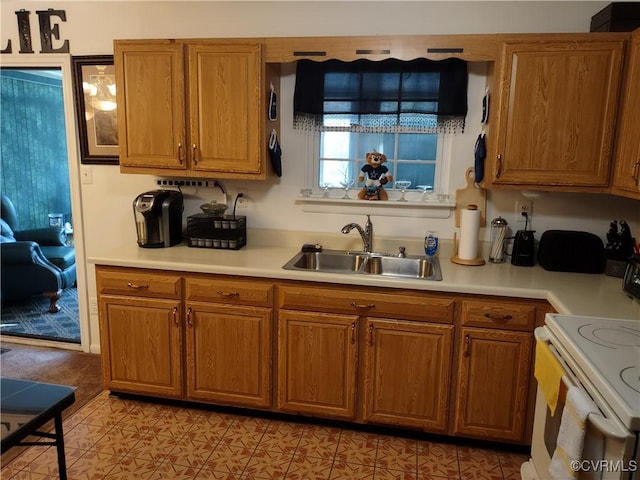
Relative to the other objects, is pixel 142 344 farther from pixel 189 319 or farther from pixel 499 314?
pixel 499 314

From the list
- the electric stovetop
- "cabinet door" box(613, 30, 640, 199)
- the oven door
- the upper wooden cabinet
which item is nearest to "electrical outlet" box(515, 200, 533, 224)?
"cabinet door" box(613, 30, 640, 199)

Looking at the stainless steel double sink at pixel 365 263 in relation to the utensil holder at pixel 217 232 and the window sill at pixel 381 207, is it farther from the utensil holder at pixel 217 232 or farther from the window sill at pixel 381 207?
the utensil holder at pixel 217 232

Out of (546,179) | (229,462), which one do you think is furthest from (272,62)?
(229,462)

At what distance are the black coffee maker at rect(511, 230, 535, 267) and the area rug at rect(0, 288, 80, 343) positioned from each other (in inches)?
119

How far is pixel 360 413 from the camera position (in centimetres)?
252

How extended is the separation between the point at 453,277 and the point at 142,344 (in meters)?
1.72

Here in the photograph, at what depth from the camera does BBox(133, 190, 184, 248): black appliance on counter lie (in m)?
2.84

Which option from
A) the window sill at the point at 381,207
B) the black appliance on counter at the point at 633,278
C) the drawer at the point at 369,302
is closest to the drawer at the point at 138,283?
the drawer at the point at 369,302

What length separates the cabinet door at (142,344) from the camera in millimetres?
2646

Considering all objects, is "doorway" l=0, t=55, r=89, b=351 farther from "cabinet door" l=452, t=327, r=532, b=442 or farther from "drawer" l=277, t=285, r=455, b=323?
"cabinet door" l=452, t=327, r=532, b=442

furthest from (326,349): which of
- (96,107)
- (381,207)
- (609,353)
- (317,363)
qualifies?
(96,107)

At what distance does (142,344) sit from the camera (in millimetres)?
2699

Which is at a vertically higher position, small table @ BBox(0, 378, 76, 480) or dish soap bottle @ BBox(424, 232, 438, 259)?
dish soap bottle @ BBox(424, 232, 438, 259)

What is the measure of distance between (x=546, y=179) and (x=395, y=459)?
5.13 feet
